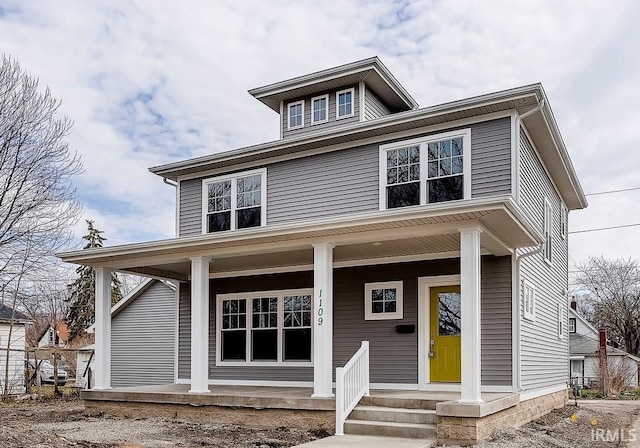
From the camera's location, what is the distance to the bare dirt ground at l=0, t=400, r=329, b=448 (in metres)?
8.33

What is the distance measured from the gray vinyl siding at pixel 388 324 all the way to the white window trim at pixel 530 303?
0.71 m

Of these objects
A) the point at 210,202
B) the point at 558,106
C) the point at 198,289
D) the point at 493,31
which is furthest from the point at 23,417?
the point at 558,106

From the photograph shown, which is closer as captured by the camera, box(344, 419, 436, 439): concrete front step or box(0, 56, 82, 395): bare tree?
box(344, 419, 436, 439): concrete front step

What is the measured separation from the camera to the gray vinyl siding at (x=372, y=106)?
14.7 metres

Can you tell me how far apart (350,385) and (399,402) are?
2.51 ft

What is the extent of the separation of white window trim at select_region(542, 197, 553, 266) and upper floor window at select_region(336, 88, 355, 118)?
15.3 ft

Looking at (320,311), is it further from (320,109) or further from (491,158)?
(320,109)

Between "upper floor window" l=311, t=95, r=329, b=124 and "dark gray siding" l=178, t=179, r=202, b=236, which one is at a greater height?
"upper floor window" l=311, t=95, r=329, b=124

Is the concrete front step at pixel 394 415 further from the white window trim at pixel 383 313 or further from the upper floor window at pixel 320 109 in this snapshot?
the upper floor window at pixel 320 109

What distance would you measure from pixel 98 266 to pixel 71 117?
656 cm

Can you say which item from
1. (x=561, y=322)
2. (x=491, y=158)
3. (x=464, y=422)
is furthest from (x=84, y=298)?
(x=464, y=422)

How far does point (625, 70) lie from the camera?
1587cm

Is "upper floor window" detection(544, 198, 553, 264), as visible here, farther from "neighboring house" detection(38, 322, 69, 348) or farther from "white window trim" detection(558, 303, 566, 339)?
"neighboring house" detection(38, 322, 69, 348)
